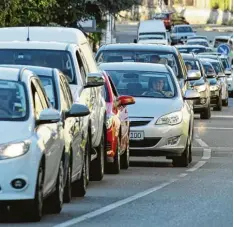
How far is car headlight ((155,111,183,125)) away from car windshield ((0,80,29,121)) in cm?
709

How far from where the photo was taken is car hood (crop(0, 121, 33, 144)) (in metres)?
12.1

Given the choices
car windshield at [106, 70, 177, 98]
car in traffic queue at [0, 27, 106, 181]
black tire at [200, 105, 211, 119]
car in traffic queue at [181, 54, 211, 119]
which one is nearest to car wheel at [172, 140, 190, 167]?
car windshield at [106, 70, 177, 98]

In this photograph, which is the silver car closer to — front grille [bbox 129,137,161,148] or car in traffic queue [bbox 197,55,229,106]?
front grille [bbox 129,137,161,148]

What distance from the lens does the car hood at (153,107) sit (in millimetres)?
20266

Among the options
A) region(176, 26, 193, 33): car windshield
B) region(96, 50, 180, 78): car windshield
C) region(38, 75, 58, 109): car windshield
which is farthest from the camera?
region(176, 26, 193, 33): car windshield

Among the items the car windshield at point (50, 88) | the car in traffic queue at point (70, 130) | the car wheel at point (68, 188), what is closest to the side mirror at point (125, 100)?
the car in traffic queue at point (70, 130)

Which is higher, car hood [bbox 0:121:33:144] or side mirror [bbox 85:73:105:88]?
car hood [bbox 0:121:33:144]

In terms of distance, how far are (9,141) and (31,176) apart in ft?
1.15

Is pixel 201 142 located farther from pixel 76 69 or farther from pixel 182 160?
pixel 76 69

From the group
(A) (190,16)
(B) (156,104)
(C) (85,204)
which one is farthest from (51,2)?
(A) (190,16)

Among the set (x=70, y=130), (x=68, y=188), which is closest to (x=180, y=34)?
(x=70, y=130)

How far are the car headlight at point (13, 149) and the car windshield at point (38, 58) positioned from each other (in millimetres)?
5241

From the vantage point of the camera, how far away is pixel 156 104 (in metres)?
20.4

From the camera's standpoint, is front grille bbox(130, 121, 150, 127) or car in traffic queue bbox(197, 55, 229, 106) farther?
car in traffic queue bbox(197, 55, 229, 106)
